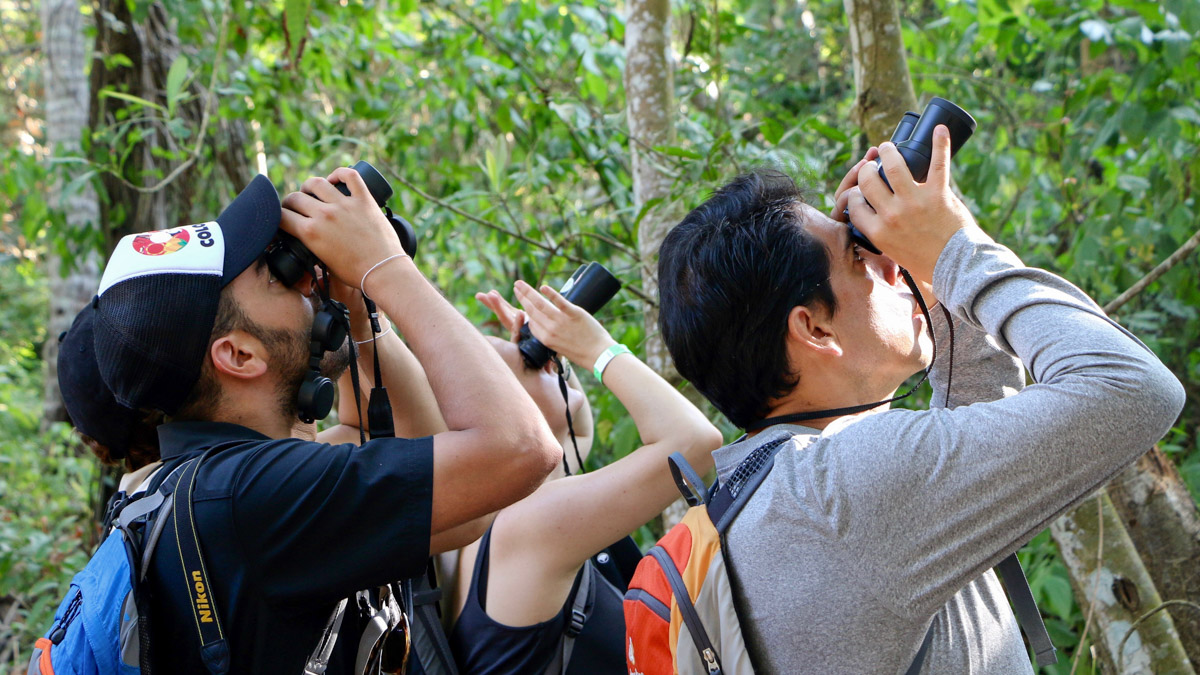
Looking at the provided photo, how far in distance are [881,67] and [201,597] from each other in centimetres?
196

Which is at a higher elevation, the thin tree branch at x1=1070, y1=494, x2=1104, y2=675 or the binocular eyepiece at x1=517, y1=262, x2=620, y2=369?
the binocular eyepiece at x1=517, y1=262, x2=620, y2=369

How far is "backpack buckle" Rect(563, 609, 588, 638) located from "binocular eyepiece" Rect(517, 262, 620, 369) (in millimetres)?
622

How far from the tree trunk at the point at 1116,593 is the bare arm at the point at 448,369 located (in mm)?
1437

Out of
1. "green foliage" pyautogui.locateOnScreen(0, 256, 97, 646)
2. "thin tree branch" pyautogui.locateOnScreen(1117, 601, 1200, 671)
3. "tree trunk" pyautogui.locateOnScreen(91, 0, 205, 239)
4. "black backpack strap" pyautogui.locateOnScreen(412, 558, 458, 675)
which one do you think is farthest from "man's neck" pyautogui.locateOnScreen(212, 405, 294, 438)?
"tree trunk" pyautogui.locateOnScreen(91, 0, 205, 239)

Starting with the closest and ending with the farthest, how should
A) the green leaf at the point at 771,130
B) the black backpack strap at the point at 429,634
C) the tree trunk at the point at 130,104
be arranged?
the black backpack strap at the point at 429,634 < the green leaf at the point at 771,130 < the tree trunk at the point at 130,104

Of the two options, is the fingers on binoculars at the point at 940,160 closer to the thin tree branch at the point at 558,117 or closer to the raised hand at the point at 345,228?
the raised hand at the point at 345,228

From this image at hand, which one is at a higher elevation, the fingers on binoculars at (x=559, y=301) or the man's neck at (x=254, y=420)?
the fingers on binoculars at (x=559, y=301)

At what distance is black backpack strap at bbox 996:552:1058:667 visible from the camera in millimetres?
1234

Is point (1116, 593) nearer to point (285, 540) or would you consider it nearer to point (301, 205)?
point (285, 540)

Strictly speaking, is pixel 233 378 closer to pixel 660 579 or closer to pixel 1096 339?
pixel 660 579

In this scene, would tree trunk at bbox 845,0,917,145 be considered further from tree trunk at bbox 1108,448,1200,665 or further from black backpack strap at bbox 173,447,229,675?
black backpack strap at bbox 173,447,229,675

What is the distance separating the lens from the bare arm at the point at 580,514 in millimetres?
1796

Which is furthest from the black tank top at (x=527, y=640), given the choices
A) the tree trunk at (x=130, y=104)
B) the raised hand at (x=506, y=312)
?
the tree trunk at (x=130, y=104)


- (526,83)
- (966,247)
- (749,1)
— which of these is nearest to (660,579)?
(966,247)
